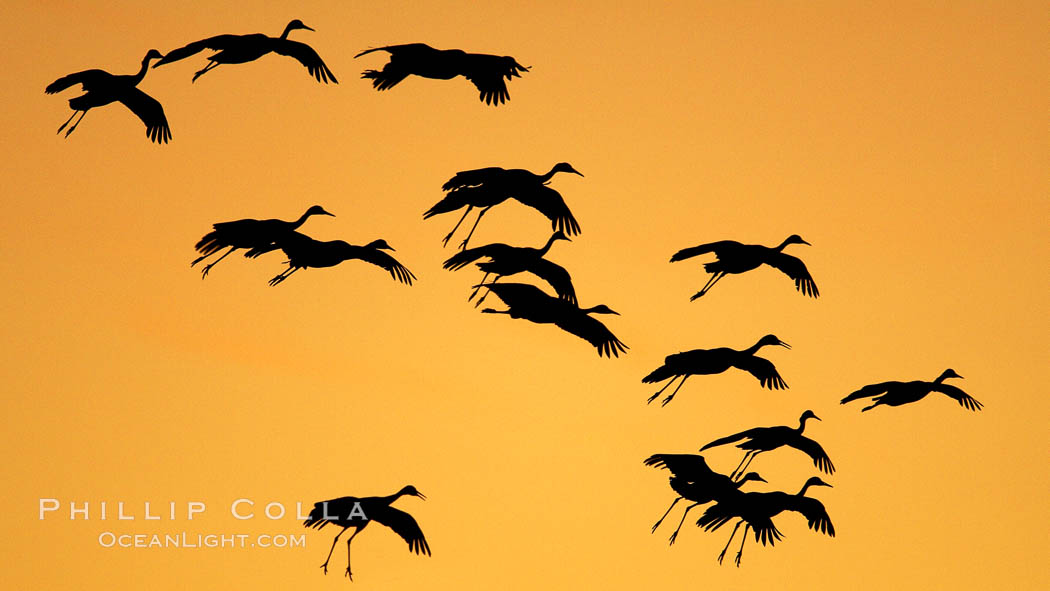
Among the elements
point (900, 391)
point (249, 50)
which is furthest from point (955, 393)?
point (249, 50)

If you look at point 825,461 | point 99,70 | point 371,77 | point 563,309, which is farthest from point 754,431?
point 99,70

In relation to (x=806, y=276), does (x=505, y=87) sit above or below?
above

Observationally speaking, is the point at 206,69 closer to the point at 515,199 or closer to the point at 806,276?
the point at 515,199

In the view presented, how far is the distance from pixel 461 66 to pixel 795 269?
27.2 ft

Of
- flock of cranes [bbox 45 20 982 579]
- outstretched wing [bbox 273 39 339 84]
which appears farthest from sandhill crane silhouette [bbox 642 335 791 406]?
outstretched wing [bbox 273 39 339 84]

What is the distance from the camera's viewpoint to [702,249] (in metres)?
32.5

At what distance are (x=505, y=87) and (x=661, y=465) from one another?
8619mm

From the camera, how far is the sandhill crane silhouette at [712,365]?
113 ft

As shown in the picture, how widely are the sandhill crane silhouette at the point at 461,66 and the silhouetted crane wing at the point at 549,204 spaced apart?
65.7 inches

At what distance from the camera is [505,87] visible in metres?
31.5

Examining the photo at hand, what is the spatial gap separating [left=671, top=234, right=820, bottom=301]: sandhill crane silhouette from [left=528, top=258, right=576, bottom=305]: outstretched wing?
2.31 metres

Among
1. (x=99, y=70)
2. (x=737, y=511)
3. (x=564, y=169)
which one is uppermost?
(x=99, y=70)

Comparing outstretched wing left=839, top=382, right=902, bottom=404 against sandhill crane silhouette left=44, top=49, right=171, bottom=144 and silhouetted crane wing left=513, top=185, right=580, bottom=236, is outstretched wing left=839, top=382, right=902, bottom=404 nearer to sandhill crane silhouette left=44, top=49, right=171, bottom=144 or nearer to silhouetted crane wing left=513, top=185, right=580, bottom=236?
silhouetted crane wing left=513, top=185, right=580, bottom=236

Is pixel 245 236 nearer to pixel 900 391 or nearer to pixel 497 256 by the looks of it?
pixel 497 256
